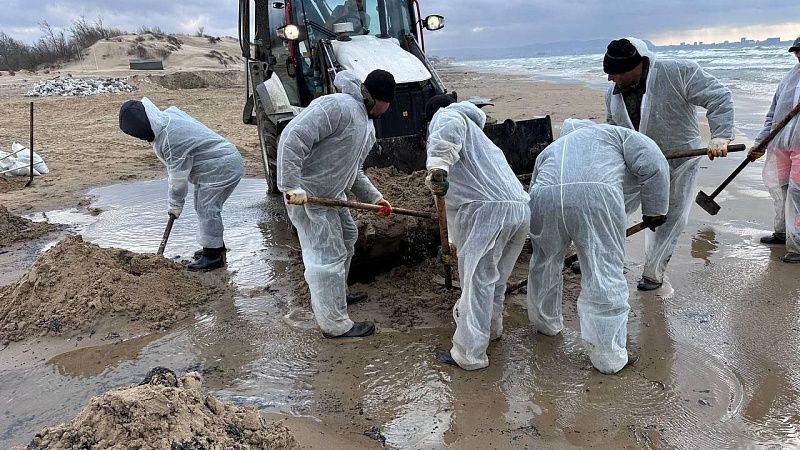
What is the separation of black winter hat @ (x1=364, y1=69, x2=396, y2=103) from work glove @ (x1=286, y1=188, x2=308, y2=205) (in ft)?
2.53

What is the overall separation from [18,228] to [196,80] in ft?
56.2

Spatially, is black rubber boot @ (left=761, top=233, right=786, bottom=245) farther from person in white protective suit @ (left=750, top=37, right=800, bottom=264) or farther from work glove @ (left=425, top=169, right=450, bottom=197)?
work glove @ (left=425, top=169, right=450, bottom=197)

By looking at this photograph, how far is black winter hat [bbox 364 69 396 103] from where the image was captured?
139 inches

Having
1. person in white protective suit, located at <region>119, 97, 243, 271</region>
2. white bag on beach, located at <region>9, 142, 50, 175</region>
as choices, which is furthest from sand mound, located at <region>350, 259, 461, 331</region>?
white bag on beach, located at <region>9, 142, 50, 175</region>

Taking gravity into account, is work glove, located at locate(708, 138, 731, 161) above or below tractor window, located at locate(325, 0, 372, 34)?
below

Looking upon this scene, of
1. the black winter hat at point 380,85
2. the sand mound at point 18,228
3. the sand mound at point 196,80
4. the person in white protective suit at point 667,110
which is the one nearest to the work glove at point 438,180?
the black winter hat at point 380,85

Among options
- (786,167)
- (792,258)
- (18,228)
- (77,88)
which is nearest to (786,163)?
(786,167)

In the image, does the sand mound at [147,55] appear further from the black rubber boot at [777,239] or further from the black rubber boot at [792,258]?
the black rubber boot at [792,258]

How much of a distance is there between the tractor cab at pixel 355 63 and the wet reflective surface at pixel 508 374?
1.50 m

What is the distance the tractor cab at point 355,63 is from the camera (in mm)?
5312

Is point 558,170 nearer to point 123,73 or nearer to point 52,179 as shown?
point 52,179

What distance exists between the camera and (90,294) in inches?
162

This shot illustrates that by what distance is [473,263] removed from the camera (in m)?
3.20

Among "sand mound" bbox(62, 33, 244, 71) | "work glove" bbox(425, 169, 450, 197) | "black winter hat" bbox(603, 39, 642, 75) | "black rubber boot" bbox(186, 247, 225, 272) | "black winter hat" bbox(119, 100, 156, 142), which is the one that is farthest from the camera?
"sand mound" bbox(62, 33, 244, 71)
